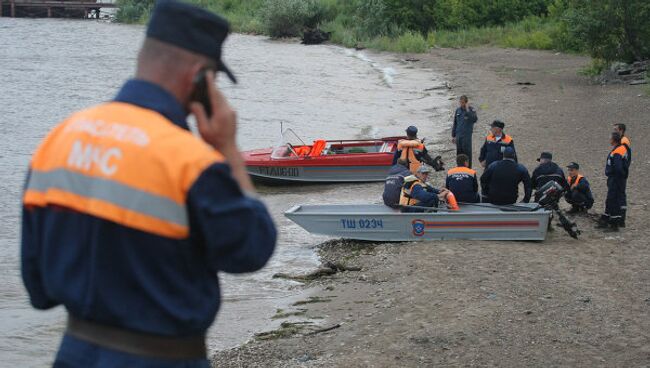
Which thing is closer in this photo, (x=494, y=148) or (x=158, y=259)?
(x=158, y=259)

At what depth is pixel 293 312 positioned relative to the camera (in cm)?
1203

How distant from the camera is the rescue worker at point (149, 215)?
2.80 meters

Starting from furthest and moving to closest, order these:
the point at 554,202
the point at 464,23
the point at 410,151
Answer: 1. the point at 464,23
2. the point at 410,151
3. the point at 554,202

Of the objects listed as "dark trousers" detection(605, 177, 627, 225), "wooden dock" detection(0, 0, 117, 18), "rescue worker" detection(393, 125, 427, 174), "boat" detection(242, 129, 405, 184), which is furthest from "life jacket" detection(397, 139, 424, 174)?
"wooden dock" detection(0, 0, 117, 18)

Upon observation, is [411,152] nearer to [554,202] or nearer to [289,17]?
[554,202]

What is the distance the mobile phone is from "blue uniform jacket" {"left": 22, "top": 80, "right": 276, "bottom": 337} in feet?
0.45

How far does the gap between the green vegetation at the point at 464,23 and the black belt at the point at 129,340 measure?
34212 millimetres

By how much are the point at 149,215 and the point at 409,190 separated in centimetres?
1180

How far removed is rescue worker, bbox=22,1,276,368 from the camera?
2.80 meters

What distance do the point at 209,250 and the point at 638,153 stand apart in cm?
1996

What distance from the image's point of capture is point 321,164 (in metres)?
21.6

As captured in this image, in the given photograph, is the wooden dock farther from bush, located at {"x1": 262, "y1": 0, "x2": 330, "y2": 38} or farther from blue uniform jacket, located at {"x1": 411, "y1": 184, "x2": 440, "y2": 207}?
blue uniform jacket, located at {"x1": 411, "y1": 184, "x2": 440, "y2": 207}

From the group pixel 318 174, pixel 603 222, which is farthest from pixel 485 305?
pixel 318 174

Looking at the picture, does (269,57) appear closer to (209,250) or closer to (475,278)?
(475,278)
